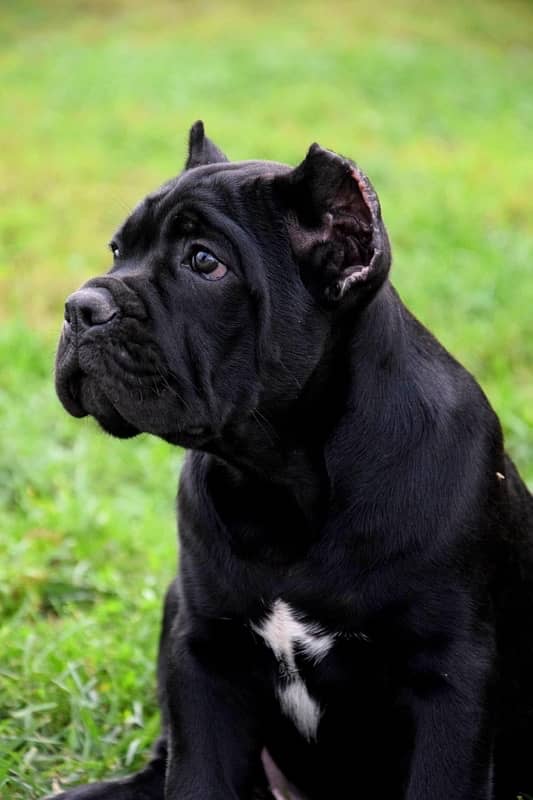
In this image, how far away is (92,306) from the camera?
9.20 feet

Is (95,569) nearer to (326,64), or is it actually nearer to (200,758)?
(200,758)

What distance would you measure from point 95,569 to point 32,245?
4628mm

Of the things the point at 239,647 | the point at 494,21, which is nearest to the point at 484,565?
the point at 239,647

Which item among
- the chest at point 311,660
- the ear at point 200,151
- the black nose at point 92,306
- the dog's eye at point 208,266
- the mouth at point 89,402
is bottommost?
the chest at point 311,660

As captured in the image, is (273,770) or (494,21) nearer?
(273,770)

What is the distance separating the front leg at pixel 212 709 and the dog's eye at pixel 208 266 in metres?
0.79

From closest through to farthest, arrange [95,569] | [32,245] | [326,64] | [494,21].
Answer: [95,569], [32,245], [326,64], [494,21]

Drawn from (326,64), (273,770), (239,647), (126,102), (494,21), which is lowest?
(273,770)

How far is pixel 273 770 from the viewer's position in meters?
3.44

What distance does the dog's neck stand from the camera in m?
2.88

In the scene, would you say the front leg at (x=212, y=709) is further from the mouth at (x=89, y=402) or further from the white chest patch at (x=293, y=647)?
the mouth at (x=89, y=402)

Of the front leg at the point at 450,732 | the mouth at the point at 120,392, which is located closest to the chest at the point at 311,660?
the front leg at the point at 450,732

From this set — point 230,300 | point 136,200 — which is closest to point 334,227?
point 230,300

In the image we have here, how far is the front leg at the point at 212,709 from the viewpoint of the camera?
3.00m
